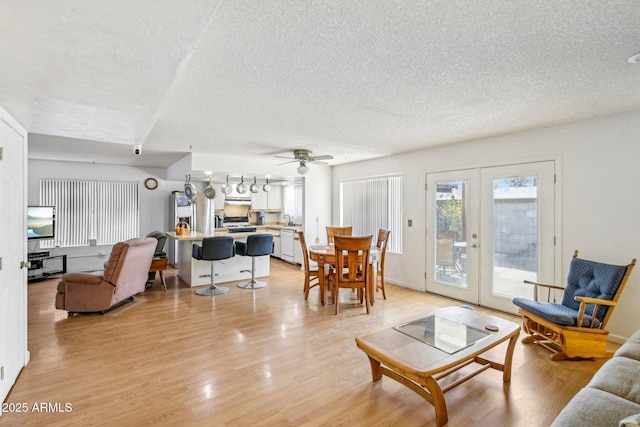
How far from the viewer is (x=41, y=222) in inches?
220

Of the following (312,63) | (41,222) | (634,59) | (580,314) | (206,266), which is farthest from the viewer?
(41,222)

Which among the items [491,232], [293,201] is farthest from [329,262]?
[293,201]

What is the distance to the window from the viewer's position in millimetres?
5633

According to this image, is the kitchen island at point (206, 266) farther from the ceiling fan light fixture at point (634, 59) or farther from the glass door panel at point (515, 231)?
the ceiling fan light fixture at point (634, 59)

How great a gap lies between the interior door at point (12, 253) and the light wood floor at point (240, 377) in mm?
217

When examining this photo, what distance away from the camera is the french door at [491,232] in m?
3.73

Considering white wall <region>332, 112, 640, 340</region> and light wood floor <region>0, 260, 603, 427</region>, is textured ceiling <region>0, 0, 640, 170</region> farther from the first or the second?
light wood floor <region>0, 260, 603, 427</region>

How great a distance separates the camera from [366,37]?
5.75ft

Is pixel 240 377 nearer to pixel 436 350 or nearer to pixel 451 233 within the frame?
pixel 436 350

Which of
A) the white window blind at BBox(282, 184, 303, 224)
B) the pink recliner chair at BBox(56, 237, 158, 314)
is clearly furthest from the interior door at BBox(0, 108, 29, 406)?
the white window blind at BBox(282, 184, 303, 224)

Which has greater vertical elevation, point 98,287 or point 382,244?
point 382,244

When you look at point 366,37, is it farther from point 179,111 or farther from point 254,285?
point 254,285

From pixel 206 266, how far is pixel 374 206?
342 centimetres

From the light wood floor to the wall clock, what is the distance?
3804 mm
